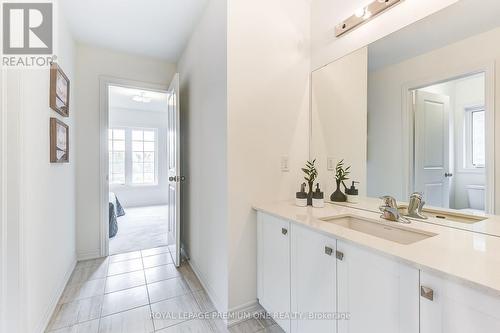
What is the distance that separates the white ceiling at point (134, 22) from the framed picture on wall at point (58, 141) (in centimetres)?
108

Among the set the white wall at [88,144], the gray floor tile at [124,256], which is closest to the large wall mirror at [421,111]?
the gray floor tile at [124,256]

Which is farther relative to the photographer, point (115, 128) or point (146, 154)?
point (146, 154)

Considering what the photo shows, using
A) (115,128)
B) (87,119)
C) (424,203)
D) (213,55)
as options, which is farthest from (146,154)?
(424,203)

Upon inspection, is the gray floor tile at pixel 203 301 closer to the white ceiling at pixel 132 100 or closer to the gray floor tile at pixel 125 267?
the gray floor tile at pixel 125 267

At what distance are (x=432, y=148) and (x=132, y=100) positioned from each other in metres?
5.27

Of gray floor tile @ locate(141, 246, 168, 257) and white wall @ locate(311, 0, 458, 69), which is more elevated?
white wall @ locate(311, 0, 458, 69)

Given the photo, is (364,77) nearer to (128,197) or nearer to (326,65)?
(326,65)

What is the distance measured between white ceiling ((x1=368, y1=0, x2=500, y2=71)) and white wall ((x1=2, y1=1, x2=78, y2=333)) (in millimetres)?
2184

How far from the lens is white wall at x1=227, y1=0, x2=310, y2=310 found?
1.60m

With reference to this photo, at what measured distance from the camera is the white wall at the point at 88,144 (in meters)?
2.62

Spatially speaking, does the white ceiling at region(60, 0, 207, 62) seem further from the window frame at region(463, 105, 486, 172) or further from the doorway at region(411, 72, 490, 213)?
the window frame at region(463, 105, 486, 172)

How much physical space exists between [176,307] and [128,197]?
15.0 feet

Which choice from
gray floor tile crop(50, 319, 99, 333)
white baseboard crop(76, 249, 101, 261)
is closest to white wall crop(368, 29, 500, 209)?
gray floor tile crop(50, 319, 99, 333)

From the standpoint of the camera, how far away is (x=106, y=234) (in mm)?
2738
